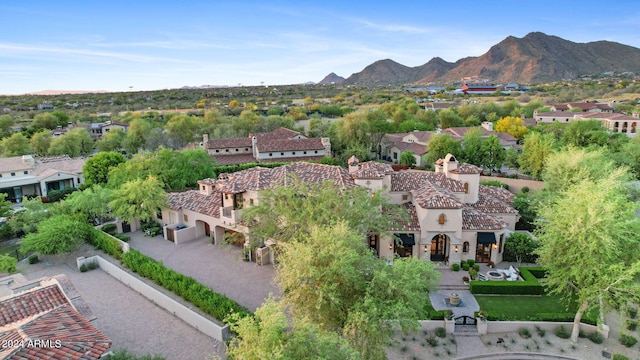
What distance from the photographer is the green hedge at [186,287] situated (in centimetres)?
2306

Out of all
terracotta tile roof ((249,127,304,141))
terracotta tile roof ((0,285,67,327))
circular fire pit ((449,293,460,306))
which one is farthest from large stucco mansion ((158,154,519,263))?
terracotta tile roof ((249,127,304,141))

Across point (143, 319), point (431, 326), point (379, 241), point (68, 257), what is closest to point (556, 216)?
point (431, 326)

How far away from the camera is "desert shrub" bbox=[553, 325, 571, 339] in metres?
22.2

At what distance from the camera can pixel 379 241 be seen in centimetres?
3172

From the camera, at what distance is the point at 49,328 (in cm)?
1441

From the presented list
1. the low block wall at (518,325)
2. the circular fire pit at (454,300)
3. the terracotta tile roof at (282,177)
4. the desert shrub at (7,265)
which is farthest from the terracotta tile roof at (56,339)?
the low block wall at (518,325)

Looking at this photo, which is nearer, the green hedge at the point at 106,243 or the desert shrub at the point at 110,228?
the green hedge at the point at 106,243

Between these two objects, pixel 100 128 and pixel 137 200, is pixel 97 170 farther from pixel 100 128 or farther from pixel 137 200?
pixel 100 128

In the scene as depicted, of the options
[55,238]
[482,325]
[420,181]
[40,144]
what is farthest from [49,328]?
[40,144]

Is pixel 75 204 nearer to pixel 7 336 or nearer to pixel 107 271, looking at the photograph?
pixel 107 271

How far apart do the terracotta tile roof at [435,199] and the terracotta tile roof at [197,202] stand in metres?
17.1

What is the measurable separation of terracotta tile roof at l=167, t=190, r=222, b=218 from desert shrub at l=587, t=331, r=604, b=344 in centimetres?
2772

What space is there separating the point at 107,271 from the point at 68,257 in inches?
226

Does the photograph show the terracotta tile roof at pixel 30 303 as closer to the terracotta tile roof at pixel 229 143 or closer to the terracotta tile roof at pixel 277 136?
the terracotta tile roof at pixel 229 143
